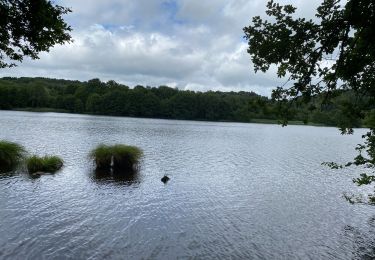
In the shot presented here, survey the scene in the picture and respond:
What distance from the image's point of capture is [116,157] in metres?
34.8

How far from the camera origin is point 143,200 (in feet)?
80.3

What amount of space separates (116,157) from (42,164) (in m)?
6.79

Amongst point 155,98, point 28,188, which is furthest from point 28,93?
point 28,188

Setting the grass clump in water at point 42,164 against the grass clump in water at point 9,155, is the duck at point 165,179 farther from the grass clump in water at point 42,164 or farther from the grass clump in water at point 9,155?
the grass clump in water at point 9,155

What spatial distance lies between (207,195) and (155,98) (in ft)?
568

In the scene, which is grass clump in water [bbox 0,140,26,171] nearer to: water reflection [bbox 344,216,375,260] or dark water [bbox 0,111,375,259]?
dark water [bbox 0,111,375,259]

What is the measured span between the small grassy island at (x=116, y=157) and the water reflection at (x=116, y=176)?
887 mm

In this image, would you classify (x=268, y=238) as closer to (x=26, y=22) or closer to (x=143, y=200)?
(x=143, y=200)

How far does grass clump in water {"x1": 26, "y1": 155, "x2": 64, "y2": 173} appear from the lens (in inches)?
1231

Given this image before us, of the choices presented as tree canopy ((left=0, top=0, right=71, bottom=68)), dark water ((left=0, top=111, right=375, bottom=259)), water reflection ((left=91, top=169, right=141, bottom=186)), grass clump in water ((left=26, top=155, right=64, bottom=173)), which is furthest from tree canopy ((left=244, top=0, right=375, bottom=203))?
grass clump in water ((left=26, top=155, right=64, bottom=173))

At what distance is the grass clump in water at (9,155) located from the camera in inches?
1278

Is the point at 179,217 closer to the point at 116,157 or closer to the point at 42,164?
the point at 116,157

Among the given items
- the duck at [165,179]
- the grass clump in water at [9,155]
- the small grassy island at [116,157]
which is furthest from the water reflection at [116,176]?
the grass clump in water at [9,155]

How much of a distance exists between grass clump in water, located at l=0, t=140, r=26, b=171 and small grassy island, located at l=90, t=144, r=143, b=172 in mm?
6854
